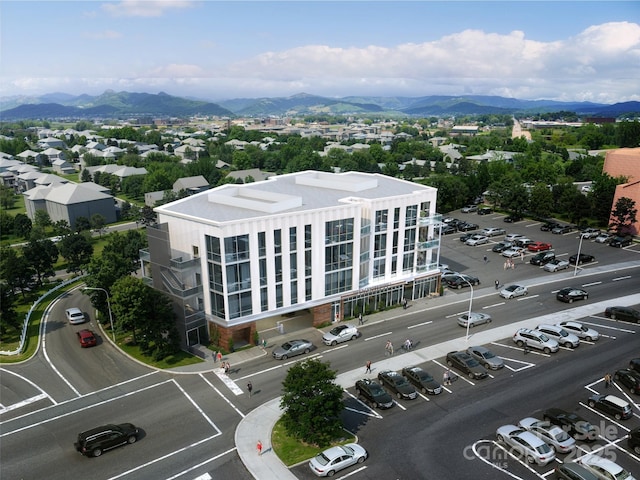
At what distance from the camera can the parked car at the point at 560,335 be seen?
47688 mm

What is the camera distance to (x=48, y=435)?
116 feet

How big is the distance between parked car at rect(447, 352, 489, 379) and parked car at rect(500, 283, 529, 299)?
63.4 feet

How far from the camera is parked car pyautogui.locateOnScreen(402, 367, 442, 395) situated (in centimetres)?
3979

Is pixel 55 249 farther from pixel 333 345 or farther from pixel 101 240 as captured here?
pixel 333 345

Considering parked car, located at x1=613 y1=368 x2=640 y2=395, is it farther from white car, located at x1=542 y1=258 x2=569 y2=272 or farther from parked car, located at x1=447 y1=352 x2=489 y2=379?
white car, located at x1=542 y1=258 x2=569 y2=272

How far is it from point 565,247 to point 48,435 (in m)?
81.5

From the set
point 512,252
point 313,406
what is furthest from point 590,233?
point 313,406

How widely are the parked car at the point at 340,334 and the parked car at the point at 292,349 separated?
209cm

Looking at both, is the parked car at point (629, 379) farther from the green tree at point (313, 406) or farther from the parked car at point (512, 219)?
the parked car at point (512, 219)

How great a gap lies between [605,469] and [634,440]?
202 inches

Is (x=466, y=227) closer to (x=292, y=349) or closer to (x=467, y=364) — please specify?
(x=467, y=364)

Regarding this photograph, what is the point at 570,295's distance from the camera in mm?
59125

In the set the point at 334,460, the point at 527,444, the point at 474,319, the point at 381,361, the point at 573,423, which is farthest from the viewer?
the point at 474,319

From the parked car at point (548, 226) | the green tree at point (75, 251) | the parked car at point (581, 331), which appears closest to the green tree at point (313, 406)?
the parked car at point (581, 331)
